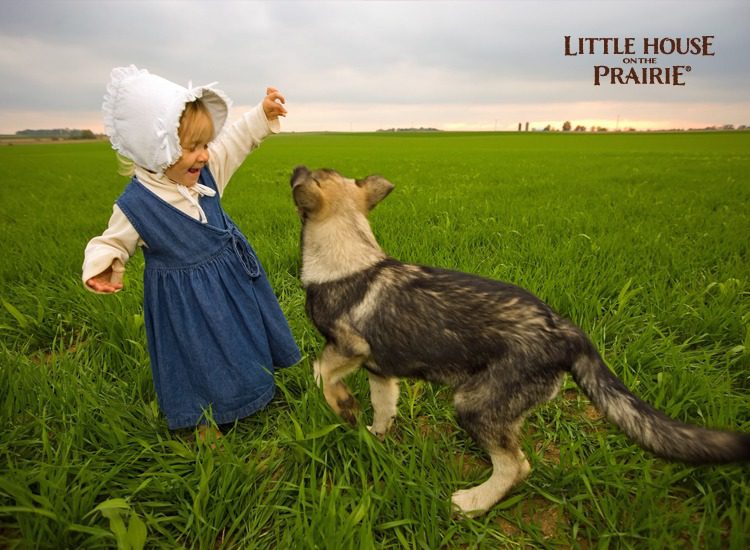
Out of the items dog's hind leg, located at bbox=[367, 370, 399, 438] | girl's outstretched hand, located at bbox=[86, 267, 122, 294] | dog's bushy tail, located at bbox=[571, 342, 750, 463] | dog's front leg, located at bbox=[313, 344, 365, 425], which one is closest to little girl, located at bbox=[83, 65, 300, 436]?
girl's outstretched hand, located at bbox=[86, 267, 122, 294]

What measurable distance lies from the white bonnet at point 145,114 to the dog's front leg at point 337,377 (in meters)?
1.40

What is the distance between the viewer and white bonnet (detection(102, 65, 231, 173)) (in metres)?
2.00

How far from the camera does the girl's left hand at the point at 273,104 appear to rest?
2680 mm

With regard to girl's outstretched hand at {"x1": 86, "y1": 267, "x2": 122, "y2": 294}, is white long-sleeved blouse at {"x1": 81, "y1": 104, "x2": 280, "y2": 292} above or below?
above

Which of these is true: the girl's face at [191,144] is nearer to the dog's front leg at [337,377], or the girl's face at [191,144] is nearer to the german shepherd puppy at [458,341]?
the german shepherd puppy at [458,341]

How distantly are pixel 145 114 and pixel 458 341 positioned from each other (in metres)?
2.04

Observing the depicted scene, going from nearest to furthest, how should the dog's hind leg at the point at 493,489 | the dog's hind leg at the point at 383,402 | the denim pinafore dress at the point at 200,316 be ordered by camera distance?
the dog's hind leg at the point at 493,489 < the denim pinafore dress at the point at 200,316 < the dog's hind leg at the point at 383,402

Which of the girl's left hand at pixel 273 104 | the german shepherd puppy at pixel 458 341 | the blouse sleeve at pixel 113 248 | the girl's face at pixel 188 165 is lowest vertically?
the german shepherd puppy at pixel 458 341

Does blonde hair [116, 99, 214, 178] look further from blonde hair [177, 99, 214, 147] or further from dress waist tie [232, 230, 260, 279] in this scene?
dress waist tie [232, 230, 260, 279]

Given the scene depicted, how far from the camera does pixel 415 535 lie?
6.12 ft

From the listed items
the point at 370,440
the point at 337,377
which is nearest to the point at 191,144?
the point at 337,377

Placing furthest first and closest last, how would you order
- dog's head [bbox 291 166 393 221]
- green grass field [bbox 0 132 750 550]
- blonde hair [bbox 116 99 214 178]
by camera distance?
blonde hair [bbox 116 99 214 178], dog's head [bbox 291 166 393 221], green grass field [bbox 0 132 750 550]

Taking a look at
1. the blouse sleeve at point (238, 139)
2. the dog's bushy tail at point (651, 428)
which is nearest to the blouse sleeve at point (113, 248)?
the blouse sleeve at point (238, 139)

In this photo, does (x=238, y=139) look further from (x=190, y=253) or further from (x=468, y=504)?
(x=468, y=504)
